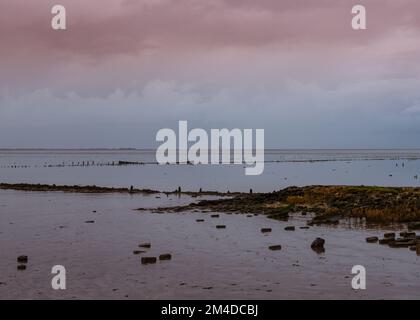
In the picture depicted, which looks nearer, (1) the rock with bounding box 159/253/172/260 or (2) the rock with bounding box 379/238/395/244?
(1) the rock with bounding box 159/253/172/260

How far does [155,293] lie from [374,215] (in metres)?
26.6

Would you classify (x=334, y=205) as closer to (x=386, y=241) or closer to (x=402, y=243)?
(x=386, y=241)

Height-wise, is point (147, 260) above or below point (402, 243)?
below

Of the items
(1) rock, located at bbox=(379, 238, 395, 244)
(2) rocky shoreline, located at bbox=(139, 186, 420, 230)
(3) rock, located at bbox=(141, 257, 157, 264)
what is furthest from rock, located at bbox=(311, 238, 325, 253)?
(2) rocky shoreline, located at bbox=(139, 186, 420, 230)

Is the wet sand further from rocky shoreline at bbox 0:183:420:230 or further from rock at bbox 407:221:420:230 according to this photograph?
rocky shoreline at bbox 0:183:420:230

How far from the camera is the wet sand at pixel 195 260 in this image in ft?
70.6

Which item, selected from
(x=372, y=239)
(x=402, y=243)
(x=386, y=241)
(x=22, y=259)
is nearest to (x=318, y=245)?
(x=372, y=239)

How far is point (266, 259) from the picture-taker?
90.9 ft

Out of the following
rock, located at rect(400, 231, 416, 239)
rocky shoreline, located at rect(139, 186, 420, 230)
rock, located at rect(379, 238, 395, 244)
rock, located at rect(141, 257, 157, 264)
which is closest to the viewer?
rock, located at rect(141, 257, 157, 264)

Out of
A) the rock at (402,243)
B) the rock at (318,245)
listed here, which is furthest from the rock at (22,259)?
the rock at (402,243)

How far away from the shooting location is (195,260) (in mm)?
27719

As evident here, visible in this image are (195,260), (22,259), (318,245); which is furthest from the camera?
(318,245)

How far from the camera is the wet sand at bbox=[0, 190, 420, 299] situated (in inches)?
847

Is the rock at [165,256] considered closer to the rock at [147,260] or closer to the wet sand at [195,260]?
the wet sand at [195,260]
